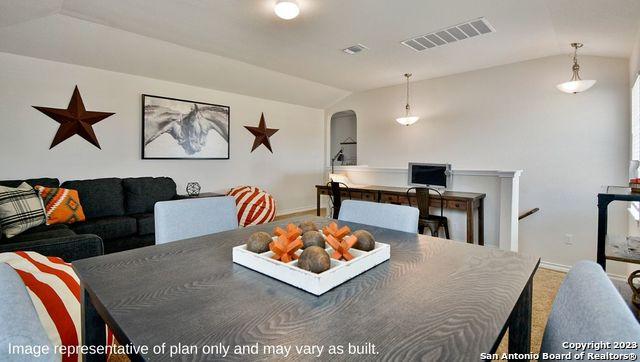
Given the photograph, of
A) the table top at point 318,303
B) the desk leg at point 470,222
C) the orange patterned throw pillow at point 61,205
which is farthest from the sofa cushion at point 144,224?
the desk leg at point 470,222

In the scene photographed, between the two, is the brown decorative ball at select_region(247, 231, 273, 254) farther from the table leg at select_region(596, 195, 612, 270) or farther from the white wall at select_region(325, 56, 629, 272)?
the white wall at select_region(325, 56, 629, 272)

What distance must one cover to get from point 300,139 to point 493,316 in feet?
19.1

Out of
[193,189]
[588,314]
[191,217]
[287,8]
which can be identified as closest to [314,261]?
[588,314]

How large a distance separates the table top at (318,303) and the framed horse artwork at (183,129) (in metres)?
3.55

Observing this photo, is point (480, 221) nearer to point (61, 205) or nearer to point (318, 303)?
point (318, 303)

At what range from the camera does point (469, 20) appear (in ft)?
9.60

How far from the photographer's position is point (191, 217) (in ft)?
5.67

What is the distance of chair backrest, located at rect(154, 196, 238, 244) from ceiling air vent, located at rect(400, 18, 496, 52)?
2.79 m

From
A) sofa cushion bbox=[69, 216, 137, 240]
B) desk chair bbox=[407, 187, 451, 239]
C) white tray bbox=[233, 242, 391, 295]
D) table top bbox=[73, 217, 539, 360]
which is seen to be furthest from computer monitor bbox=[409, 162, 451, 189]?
sofa cushion bbox=[69, 216, 137, 240]

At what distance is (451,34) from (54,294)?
12.6 feet

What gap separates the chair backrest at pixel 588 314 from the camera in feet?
1.58

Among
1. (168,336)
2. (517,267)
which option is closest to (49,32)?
(168,336)

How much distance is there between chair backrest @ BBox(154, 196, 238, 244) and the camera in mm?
1627

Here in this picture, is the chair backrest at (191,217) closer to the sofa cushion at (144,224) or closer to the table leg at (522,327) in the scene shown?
the table leg at (522,327)
